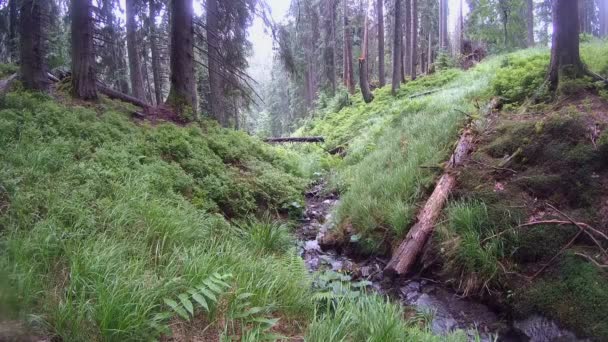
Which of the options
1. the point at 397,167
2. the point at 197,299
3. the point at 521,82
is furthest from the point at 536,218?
the point at 521,82

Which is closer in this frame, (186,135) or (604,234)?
(604,234)

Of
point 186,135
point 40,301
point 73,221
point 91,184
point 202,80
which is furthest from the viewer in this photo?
point 202,80

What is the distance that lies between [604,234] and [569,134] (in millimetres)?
1807

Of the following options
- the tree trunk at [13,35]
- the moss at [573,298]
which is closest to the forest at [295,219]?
the moss at [573,298]

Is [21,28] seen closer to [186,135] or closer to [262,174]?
[186,135]

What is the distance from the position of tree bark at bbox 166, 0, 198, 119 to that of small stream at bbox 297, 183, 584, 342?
197 inches

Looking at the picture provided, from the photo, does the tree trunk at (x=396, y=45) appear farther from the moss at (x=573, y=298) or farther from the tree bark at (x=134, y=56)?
the moss at (x=573, y=298)

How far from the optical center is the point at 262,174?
7.86m

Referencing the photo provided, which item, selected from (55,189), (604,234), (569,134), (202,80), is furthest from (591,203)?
(202,80)

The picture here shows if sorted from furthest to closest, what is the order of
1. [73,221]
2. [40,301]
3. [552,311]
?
1. [552,311]
2. [73,221]
3. [40,301]

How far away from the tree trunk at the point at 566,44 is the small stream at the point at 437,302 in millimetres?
4783

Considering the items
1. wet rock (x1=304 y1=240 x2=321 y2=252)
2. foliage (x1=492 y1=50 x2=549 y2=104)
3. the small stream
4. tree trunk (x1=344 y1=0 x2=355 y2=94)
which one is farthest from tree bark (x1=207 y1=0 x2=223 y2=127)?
tree trunk (x1=344 y1=0 x2=355 y2=94)

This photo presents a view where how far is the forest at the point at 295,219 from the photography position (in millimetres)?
2750

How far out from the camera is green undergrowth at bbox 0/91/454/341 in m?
2.41
